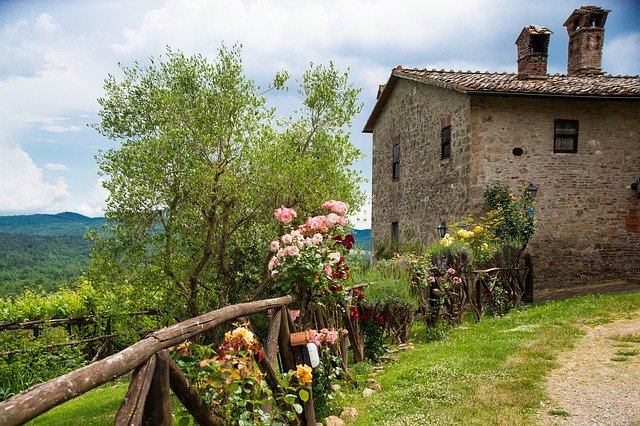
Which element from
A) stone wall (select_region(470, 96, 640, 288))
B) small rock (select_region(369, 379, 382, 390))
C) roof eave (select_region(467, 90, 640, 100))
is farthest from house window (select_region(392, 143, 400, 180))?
small rock (select_region(369, 379, 382, 390))

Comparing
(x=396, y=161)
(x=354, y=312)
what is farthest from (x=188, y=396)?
(x=396, y=161)

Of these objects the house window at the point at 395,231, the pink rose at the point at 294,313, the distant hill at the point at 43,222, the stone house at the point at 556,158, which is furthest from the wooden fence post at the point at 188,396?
the distant hill at the point at 43,222

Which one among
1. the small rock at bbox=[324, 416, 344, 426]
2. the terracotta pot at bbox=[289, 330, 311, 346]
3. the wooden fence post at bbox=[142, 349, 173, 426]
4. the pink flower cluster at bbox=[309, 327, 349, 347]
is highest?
the wooden fence post at bbox=[142, 349, 173, 426]

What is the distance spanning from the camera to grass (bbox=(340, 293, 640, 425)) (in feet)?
16.9

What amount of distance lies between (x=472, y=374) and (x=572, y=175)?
9847 mm

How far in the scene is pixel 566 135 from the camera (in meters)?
14.4

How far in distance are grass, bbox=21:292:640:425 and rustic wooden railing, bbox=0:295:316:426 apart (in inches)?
103

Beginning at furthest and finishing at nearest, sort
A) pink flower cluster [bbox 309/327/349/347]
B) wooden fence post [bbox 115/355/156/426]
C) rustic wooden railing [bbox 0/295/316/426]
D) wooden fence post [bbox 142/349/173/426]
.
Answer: pink flower cluster [bbox 309/327/349/347] → wooden fence post [bbox 142/349/173/426] → wooden fence post [bbox 115/355/156/426] → rustic wooden railing [bbox 0/295/316/426]

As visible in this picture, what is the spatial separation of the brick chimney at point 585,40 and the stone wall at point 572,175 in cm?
309

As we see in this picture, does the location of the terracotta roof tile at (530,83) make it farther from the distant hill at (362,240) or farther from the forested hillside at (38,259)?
the forested hillside at (38,259)

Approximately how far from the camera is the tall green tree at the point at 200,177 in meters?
8.48

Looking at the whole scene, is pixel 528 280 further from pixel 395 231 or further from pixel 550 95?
pixel 395 231

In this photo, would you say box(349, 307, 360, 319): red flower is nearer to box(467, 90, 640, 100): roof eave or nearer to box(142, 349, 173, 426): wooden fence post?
box(142, 349, 173, 426): wooden fence post

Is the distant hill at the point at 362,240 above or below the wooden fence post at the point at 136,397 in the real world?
below
